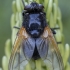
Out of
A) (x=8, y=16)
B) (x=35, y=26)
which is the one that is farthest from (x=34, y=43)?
(x=8, y=16)

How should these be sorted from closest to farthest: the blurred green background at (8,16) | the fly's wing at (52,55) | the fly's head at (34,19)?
the fly's wing at (52,55) → the fly's head at (34,19) → the blurred green background at (8,16)

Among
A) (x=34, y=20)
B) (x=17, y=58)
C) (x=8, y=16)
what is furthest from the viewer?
(x=8, y=16)

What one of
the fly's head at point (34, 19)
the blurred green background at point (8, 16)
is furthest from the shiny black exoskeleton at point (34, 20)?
the blurred green background at point (8, 16)

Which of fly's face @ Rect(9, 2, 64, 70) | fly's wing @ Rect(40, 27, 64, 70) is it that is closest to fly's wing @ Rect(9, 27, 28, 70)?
fly's face @ Rect(9, 2, 64, 70)

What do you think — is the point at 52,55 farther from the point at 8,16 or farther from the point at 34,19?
the point at 8,16

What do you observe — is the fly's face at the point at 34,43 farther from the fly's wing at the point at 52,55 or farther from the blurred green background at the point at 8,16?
the blurred green background at the point at 8,16

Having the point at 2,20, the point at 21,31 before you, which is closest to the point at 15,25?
the point at 21,31

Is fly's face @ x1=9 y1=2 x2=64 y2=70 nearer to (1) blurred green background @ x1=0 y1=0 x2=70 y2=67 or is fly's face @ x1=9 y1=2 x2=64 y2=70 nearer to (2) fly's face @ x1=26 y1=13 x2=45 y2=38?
(2) fly's face @ x1=26 y1=13 x2=45 y2=38
